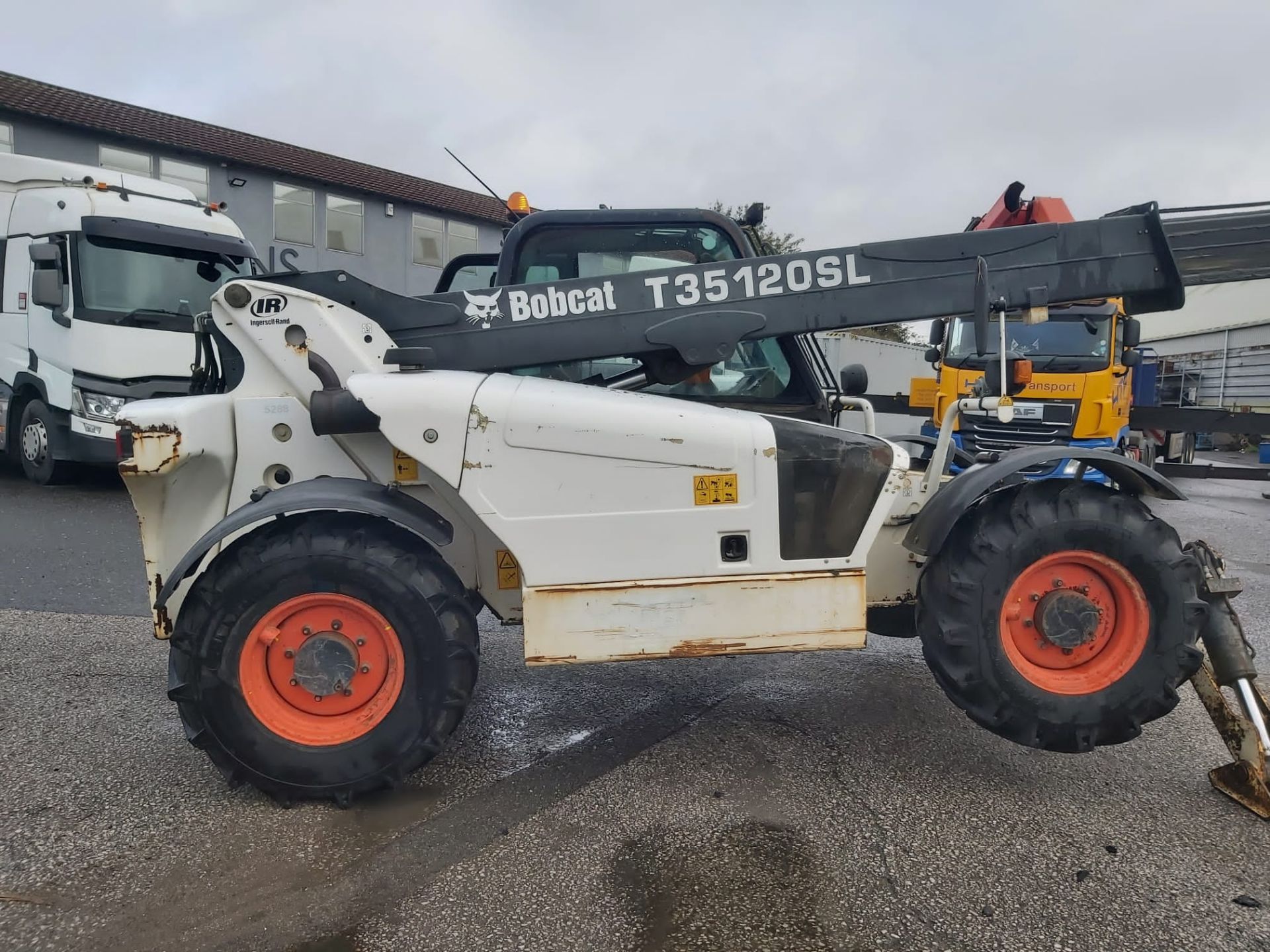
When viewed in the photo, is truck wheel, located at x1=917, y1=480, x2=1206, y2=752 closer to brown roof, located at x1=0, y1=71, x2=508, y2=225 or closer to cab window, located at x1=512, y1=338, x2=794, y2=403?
cab window, located at x1=512, y1=338, x2=794, y2=403

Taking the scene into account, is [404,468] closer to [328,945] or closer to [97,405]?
Answer: [328,945]

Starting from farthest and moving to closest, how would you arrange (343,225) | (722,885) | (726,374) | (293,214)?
(343,225), (293,214), (726,374), (722,885)

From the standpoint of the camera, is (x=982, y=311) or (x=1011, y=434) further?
(x=1011, y=434)

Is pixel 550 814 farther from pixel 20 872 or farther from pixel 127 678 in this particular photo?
pixel 127 678

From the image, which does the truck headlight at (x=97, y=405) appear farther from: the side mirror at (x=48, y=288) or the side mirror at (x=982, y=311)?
the side mirror at (x=982, y=311)

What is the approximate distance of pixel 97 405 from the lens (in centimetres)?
884

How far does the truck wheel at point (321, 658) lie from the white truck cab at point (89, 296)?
6.82m

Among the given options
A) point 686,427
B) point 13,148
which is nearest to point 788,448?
point 686,427

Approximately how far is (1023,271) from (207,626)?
3461mm

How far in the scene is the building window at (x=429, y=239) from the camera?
23.7m

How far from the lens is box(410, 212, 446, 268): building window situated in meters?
23.7

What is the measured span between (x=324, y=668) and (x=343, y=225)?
21.7 metres

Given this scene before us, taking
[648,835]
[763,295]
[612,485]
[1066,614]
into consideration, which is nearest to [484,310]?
[612,485]

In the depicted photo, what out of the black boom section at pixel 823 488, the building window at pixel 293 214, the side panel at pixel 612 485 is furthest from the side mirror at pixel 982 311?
the building window at pixel 293 214
